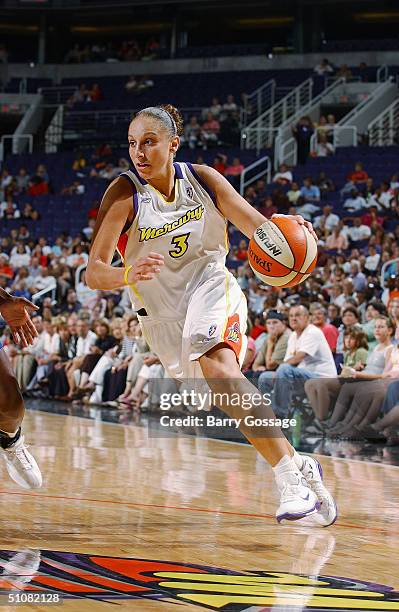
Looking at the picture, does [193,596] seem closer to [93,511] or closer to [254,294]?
[93,511]

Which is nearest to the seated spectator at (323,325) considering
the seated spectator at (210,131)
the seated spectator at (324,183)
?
the seated spectator at (324,183)

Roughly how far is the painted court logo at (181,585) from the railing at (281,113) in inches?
705

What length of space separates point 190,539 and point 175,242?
1.34 meters

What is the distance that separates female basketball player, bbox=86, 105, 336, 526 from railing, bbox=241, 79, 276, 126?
18.2 meters

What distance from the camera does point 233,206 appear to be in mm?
4570

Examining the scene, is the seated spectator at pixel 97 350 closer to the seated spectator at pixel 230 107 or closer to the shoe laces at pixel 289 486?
the shoe laces at pixel 289 486

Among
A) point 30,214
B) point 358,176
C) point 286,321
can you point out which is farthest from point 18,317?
point 30,214

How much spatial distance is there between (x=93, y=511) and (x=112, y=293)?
10403mm

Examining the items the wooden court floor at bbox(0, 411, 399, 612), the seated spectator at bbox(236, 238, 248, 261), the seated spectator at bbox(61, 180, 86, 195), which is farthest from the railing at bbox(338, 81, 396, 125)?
the wooden court floor at bbox(0, 411, 399, 612)

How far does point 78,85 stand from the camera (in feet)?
91.4

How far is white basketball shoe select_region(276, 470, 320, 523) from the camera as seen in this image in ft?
13.7

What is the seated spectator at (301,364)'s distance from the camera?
359 inches

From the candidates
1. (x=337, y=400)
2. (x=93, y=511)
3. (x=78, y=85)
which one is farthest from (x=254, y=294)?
(x=78, y=85)

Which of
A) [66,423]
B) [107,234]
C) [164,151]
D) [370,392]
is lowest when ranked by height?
[66,423]
